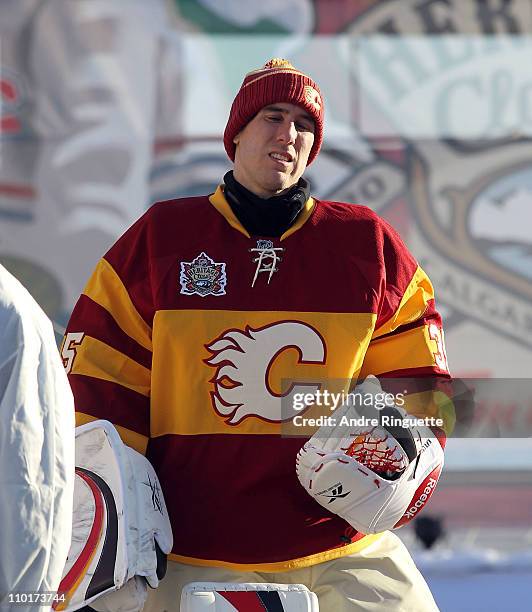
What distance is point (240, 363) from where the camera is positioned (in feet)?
8.04

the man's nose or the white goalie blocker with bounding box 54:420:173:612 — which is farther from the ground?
the man's nose

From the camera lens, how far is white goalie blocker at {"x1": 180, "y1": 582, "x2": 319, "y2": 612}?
7.64 ft

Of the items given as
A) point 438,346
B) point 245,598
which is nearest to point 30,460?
point 245,598

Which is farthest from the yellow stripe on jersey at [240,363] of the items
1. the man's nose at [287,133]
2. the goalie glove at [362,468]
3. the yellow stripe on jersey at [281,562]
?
the man's nose at [287,133]

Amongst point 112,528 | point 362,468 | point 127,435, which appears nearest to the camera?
point 112,528

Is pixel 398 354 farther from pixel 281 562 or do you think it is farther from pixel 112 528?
pixel 112 528

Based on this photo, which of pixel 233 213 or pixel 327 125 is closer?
pixel 233 213

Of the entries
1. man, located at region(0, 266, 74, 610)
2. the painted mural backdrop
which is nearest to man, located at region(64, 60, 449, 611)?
man, located at region(0, 266, 74, 610)

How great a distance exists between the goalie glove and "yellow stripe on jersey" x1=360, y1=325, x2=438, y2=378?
0.48 feet

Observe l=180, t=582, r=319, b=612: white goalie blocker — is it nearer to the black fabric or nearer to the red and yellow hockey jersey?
the red and yellow hockey jersey

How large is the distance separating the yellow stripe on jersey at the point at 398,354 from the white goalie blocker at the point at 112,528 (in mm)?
488

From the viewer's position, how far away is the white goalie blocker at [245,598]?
2.33m

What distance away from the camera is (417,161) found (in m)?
5.33

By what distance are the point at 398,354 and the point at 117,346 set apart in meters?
0.54
